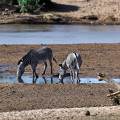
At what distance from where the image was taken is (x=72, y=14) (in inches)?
1891

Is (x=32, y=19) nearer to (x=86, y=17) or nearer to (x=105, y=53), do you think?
(x=86, y=17)

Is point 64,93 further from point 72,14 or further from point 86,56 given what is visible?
point 72,14

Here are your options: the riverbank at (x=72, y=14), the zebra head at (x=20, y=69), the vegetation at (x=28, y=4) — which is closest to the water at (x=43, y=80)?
the zebra head at (x=20, y=69)

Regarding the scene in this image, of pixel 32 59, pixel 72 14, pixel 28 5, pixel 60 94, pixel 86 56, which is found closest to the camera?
pixel 60 94

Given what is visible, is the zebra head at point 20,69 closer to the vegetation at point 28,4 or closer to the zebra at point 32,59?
the zebra at point 32,59

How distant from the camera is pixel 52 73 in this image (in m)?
17.2

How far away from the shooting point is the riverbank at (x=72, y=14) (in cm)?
4416

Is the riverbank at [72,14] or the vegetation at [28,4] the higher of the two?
the vegetation at [28,4]

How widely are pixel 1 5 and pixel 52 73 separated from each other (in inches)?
→ 1270

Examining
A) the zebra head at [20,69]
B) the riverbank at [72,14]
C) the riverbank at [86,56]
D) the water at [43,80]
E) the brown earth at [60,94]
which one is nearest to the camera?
the brown earth at [60,94]

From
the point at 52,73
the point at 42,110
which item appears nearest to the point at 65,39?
the point at 52,73

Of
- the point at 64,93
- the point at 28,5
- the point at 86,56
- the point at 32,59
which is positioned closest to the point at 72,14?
the point at 28,5

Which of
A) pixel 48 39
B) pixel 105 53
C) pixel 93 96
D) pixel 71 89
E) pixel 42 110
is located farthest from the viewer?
pixel 48 39

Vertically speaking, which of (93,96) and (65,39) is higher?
(93,96)
